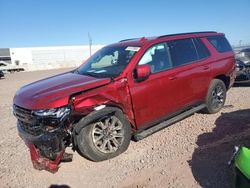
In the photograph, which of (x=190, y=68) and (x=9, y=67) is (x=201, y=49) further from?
(x=9, y=67)

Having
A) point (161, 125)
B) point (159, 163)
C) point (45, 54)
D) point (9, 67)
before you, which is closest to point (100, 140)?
point (159, 163)

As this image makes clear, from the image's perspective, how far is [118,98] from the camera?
4.23 m

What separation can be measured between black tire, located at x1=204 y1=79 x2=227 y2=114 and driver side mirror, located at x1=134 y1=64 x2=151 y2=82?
2.12 meters

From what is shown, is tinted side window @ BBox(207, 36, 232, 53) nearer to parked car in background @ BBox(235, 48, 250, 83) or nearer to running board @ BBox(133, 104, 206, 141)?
running board @ BBox(133, 104, 206, 141)

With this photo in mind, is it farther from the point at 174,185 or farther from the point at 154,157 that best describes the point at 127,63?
the point at 174,185

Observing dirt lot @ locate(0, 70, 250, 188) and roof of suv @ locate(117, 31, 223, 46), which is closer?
dirt lot @ locate(0, 70, 250, 188)

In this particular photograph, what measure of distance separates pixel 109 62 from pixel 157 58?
962 mm

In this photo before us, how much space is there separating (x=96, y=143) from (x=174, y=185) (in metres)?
A: 1.33

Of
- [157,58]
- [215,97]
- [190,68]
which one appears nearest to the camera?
[157,58]

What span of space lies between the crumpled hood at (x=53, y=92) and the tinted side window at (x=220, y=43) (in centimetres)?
325

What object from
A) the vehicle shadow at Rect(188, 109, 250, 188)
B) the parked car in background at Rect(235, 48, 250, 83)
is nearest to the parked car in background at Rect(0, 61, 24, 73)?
the parked car in background at Rect(235, 48, 250, 83)

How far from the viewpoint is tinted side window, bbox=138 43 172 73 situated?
4.77m

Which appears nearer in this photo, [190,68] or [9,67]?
[190,68]

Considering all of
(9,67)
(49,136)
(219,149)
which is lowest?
(9,67)
